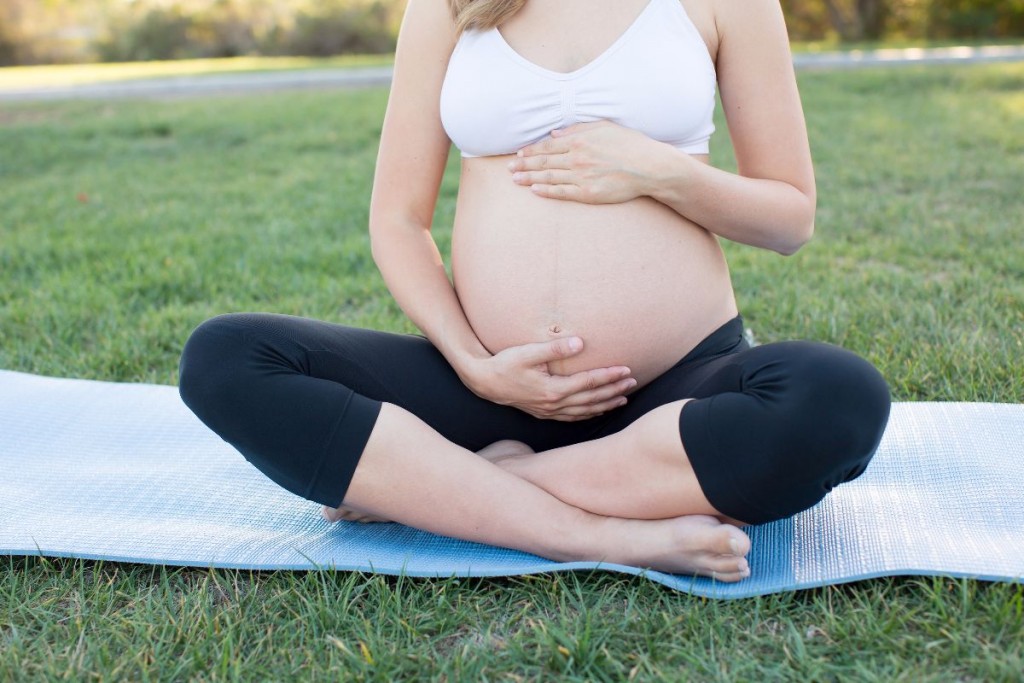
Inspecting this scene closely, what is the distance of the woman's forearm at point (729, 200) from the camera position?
1.65 metres

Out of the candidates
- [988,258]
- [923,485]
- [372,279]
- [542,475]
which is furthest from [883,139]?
[542,475]

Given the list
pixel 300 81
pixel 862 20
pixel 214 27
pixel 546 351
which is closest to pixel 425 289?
pixel 546 351

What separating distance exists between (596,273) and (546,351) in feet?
0.54

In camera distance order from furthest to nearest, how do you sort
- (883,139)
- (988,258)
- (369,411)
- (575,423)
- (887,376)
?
(883,139) → (988,258) → (887,376) → (575,423) → (369,411)

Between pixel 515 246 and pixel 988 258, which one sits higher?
pixel 515 246

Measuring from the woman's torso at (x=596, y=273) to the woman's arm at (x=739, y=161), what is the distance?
4cm

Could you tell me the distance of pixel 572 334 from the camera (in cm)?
167

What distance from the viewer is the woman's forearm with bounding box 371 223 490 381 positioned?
178cm

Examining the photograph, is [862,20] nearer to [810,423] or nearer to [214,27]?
[214,27]

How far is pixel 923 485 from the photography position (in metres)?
1.80

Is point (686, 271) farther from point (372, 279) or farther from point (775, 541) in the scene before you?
point (372, 279)

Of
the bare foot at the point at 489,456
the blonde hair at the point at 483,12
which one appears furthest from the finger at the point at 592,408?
the blonde hair at the point at 483,12

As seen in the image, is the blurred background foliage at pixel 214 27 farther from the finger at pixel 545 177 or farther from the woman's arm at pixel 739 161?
the finger at pixel 545 177

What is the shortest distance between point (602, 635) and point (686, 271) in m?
0.66
